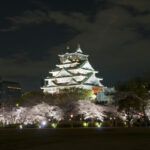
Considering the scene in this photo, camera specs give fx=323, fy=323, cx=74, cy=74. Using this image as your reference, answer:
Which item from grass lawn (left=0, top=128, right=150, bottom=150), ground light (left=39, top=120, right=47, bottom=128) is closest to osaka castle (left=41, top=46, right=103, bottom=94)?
ground light (left=39, top=120, right=47, bottom=128)

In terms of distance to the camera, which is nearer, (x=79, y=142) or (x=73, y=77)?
(x=79, y=142)

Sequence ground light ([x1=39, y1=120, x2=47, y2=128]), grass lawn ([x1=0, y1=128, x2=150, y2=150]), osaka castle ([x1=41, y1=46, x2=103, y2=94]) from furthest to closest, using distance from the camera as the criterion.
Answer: osaka castle ([x1=41, y1=46, x2=103, y2=94]), ground light ([x1=39, y1=120, x2=47, y2=128]), grass lawn ([x1=0, y1=128, x2=150, y2=150])

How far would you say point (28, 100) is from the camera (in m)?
65.2

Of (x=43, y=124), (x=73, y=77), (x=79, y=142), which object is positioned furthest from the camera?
(x=73, y=77)

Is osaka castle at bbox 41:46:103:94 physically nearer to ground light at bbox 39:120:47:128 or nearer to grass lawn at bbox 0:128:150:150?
ground light at bbox 39:120:47:128

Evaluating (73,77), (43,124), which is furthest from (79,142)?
(73,77)

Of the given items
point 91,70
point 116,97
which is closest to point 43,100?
point 116,97

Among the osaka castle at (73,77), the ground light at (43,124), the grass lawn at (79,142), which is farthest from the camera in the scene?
the osaka castle at (73,77)

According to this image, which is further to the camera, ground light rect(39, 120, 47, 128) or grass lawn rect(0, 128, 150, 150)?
ground light rect(39, 120, 47, 128)

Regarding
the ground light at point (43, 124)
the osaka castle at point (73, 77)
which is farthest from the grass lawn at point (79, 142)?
the osaka castle at point (73, 77)

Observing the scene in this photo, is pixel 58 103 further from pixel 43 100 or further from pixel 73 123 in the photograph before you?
pixel 73 123

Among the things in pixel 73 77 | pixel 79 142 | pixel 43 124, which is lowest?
pixel 79 142

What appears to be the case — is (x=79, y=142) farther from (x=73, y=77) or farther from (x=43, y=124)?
(x=73, y=77)

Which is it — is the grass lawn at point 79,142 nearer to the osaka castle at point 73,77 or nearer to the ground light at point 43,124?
the ground light at point 43,124
